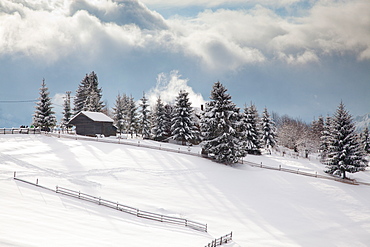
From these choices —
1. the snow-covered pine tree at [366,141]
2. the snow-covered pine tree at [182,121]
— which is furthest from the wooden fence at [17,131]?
the snow-covered pine tree at [366,141]

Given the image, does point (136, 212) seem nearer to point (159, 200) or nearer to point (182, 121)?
point (159, 200)

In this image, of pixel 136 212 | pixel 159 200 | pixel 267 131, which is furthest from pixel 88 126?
pixel 267 131

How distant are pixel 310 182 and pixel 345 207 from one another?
7.24m

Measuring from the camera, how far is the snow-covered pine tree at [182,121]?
172 ft

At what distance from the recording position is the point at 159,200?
77.1 feet

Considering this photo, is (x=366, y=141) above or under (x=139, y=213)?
above

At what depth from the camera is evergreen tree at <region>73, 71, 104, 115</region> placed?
6581cm

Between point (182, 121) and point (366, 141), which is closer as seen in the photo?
point (182, 121)

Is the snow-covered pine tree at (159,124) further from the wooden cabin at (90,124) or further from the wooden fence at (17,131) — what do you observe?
the wooden fence at (17,131)

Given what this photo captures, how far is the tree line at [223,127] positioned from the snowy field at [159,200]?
349cm

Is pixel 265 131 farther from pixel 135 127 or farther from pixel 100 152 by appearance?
pixel 100 152

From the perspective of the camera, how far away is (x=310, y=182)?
35.5 metres

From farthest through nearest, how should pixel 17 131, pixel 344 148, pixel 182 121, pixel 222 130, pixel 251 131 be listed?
pixel 251 131, pixel 182 121, pixel 17 131, pixel 222 130, pixel 344 148

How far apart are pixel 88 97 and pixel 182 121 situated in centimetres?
3209
